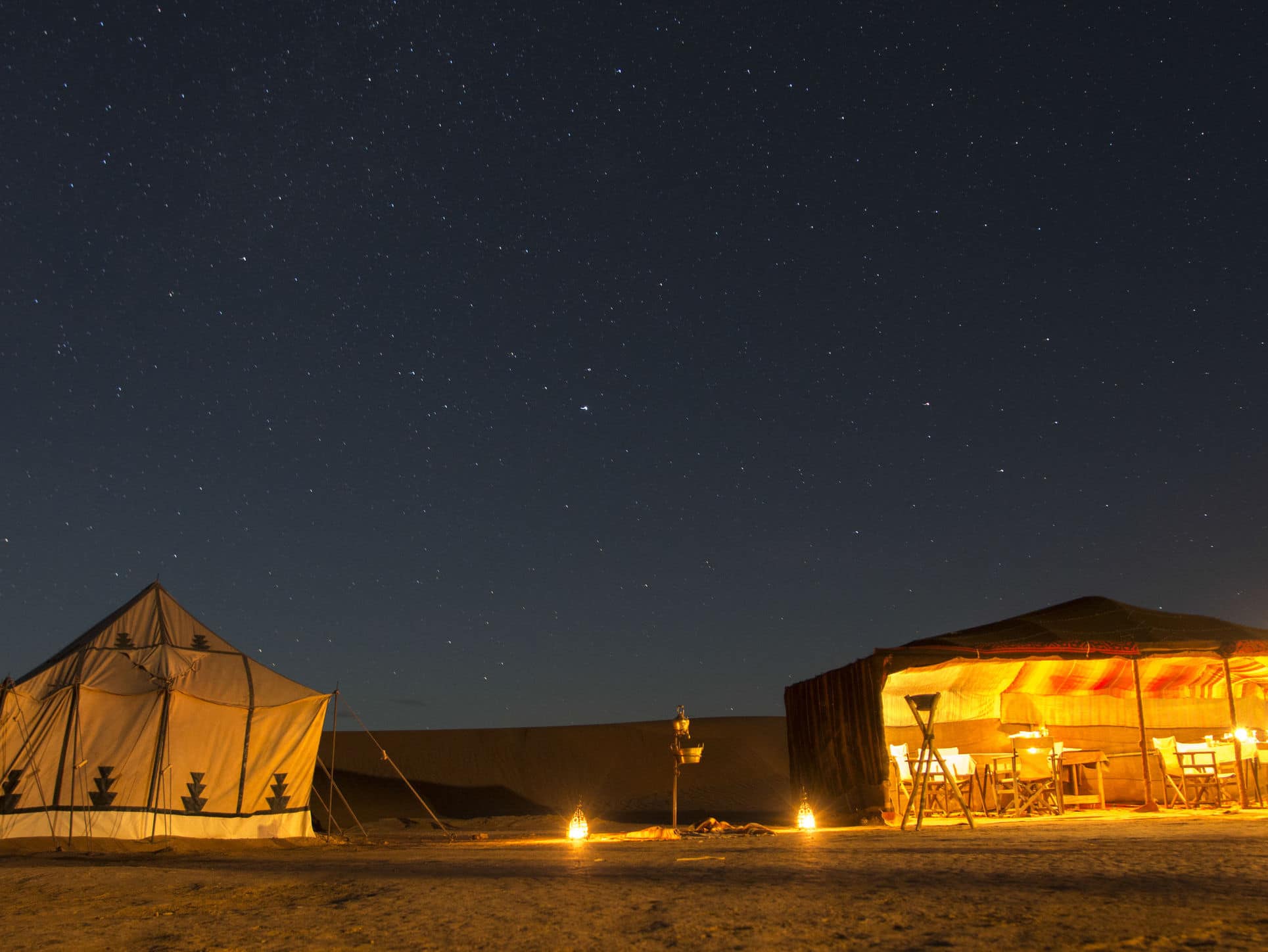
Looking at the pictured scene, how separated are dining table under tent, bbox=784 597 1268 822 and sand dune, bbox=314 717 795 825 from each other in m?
7.92

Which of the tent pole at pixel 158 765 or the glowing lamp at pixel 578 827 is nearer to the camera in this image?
the glowing lamp at pixel 578 827

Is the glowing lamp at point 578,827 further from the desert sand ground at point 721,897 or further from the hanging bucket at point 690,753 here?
the desert sand ground at point 721,897

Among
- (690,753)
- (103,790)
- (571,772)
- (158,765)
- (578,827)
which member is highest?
(690,753)

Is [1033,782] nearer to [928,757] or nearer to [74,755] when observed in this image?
[928,757]

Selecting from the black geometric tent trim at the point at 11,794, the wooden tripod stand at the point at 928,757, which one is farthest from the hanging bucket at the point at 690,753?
the black geometric tent trim at the point at 11,794

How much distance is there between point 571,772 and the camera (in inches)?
1501

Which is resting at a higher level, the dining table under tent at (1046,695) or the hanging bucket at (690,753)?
the dining table under tent at (1046,695)

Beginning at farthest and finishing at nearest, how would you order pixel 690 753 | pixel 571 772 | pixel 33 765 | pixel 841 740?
pixel 571 772
pixel 841 740
pixel 33 765
pixel 690 753

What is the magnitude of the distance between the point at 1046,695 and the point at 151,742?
13.7 meters

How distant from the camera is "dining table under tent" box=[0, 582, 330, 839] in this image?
12.8 m

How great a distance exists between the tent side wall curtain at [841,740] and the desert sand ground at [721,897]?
4.25 meters

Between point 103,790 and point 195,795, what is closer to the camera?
point 103,790

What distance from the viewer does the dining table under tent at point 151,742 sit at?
1276 cm

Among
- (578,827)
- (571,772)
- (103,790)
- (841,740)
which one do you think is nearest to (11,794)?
(103,790)
